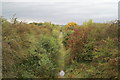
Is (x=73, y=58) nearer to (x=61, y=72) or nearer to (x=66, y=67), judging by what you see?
(x=66, y=67)

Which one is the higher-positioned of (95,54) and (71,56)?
(95,54)

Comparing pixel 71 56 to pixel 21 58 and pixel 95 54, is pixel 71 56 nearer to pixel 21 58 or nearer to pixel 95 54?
pixel 95 54

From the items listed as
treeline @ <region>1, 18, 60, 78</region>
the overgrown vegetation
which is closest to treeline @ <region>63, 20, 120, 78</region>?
the overgrown vegetation

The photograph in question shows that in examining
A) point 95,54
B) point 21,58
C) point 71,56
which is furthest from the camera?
point 71,56

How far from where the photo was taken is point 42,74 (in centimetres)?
985

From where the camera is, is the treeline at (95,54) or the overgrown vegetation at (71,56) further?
the treeline at (95,54)

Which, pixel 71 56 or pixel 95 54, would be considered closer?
pixel 95 54

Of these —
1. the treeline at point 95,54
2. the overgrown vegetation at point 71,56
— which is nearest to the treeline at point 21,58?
the overgrown vegetation at point 71,56

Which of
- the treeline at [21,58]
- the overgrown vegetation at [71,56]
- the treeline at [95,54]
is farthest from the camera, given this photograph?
the treeline at [95,54]

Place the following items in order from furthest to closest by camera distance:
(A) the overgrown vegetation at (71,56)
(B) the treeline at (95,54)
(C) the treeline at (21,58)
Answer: (B) the treeline at (95,54) → (A) the overgrown vegetation at (71,56) → (C) the treeline at (21,58)

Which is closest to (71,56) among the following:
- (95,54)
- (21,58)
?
(95,54)

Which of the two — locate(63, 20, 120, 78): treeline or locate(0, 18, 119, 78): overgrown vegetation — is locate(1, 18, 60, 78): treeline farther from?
locate(63, 20, 120, 78): treeline

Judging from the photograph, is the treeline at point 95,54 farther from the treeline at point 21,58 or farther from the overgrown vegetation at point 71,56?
the treeline at point 21,58

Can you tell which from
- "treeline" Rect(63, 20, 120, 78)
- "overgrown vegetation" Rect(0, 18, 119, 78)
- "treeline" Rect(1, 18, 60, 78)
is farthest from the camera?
"treeline" Rect(63, 20, 120, 78)
